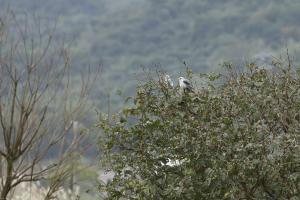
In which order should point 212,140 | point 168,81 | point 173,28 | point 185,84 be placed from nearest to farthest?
point 212,140
point 185,84
point 168,81
point 173,28

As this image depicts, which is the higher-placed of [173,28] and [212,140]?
[173,28]

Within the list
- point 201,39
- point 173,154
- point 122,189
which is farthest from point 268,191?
point 201,39

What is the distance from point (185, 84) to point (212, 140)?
1137mm

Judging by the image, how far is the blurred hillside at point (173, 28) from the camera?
91.2 metres

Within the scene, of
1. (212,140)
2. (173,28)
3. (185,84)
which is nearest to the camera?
(212,140)

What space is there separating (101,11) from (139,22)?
1121cm

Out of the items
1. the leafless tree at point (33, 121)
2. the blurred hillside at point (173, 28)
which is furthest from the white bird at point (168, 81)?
the blurred hillside at point (173, 28)

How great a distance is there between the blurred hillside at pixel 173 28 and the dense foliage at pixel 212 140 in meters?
77.0

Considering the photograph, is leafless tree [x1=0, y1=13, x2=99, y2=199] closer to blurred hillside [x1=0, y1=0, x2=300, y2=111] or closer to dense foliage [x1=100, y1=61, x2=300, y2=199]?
dense foliage [x1=100, y1=61, x2=300, y2=199]

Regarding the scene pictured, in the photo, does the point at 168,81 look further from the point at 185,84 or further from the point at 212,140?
the point at 212,140

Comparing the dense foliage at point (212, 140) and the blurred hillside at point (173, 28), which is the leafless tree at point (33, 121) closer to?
the dense foliage at point (212, 140)

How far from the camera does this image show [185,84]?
6.97 meters

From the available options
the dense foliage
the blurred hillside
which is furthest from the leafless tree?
the blurred hillside

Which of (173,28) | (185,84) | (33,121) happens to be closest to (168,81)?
(185,84)
